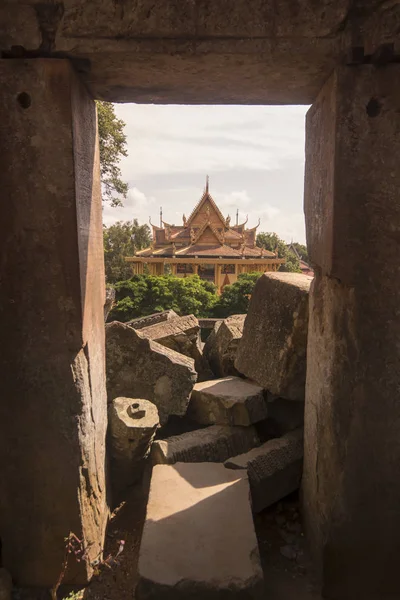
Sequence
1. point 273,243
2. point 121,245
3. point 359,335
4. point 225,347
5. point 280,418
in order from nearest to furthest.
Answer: point 359,335, point 280,418, point 225,347, point 121,245, point 273,243

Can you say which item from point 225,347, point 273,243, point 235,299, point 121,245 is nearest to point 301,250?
point 273,243

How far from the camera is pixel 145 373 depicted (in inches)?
124

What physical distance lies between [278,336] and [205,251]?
1945cm

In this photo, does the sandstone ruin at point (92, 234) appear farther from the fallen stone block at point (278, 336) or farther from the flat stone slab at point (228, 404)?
the flat stone slab at point (228, 404)

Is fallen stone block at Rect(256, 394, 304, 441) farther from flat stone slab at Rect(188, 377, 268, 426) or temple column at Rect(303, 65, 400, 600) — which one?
temple column at Rect(303, 65, 400, 600)

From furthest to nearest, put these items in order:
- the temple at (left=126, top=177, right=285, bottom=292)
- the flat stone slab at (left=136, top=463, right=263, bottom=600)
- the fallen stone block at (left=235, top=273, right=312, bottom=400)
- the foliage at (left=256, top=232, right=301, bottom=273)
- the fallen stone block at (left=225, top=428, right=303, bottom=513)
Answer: the foliage at (left=256, top=232, right=301, bottom=273) < the temple at (left=126, top=177, right=285, bottom=292) < the fallen stone block at (left=235, top=273, right=312, bottom=400) < the fallen stone block at (left=225, top=428, right=303, bottom=513) < the flat stone slab at (left=136, top=463, right=263, bottom=600)

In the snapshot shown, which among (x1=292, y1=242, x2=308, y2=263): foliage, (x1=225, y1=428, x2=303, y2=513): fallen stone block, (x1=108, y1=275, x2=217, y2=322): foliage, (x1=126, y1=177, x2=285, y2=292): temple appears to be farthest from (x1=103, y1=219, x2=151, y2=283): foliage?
(x1=225, y1=428, x2=303, y2=513): fallen stone block

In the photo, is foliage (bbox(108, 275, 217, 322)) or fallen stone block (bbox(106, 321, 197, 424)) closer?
fallen stone block (bbox(106, 321, 197, 424))

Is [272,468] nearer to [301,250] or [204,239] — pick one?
[204,239]

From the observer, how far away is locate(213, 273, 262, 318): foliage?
14.3 m

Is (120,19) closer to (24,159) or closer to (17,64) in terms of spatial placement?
(17,64)

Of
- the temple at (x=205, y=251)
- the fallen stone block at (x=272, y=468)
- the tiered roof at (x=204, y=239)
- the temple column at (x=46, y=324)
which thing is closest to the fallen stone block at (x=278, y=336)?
the fallen stone block at (x=272, y=468)

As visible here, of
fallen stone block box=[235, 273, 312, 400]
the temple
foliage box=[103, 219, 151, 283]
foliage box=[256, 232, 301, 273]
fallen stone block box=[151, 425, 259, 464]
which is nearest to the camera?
fallen stone block box=[151, 425, 259, 464]

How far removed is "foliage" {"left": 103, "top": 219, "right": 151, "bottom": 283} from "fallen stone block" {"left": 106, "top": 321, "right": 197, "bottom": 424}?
2050 cm
